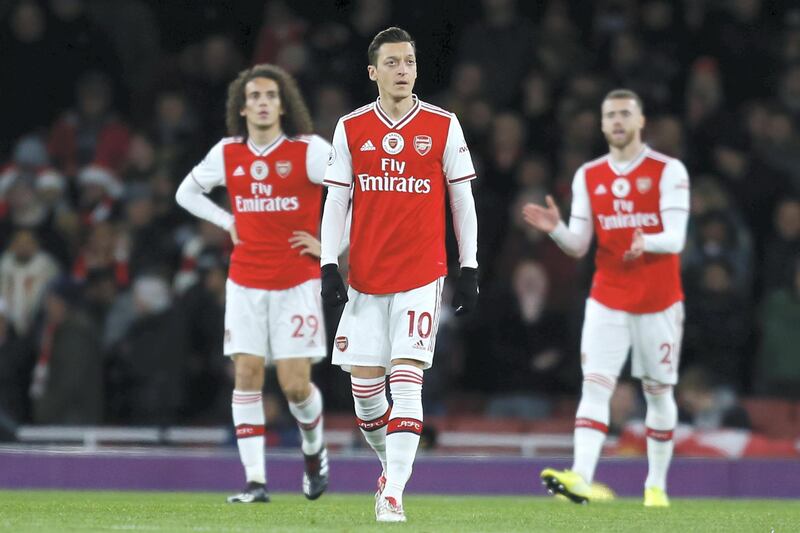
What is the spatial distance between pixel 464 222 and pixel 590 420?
8.87 ft

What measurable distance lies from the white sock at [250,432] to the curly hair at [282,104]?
5.73 ft

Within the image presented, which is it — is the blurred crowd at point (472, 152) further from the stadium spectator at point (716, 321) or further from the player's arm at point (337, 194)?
the player's arm at point (337, 194)

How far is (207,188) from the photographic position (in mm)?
11273

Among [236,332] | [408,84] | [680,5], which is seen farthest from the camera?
[680,5]

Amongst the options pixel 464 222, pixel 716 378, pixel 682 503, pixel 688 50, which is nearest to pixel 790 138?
pixel 688 50

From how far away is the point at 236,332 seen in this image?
10.9m

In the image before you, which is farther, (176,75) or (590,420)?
(176,75)

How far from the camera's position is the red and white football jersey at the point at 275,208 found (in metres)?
10.9

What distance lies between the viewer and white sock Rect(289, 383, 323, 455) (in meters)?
11.1

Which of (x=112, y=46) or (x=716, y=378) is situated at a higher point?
(x=112, y=46)

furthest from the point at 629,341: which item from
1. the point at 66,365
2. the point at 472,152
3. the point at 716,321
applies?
the point at 66,365

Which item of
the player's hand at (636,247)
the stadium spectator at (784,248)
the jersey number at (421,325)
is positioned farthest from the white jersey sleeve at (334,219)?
the stadium spectator at (784,248)

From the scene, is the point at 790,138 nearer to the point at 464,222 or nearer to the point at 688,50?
the point at 688,50

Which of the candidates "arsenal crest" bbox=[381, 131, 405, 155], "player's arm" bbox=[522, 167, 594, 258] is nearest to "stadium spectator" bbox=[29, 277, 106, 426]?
"player's arm" bbox=[522, 167, 594, 258]
